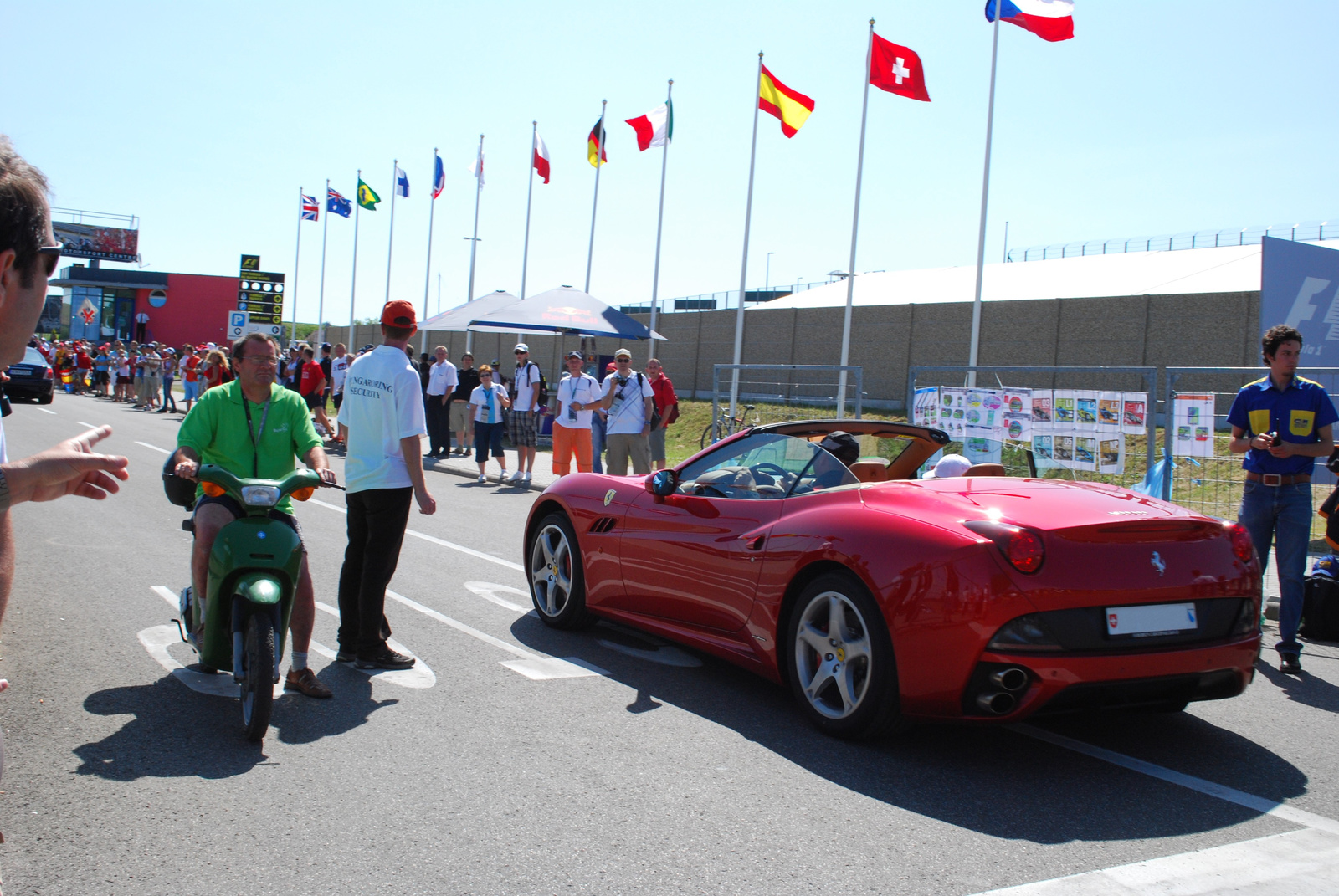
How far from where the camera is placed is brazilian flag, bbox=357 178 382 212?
127ft

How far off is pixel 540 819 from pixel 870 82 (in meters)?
17.1

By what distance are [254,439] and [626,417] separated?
8.41m

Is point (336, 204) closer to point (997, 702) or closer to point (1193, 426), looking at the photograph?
point (1193, 426)

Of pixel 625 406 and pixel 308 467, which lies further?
pixel 625 406

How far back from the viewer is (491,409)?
630 inches

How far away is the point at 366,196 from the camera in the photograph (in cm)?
3875

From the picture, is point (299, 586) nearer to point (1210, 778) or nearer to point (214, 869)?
point (214, 869)

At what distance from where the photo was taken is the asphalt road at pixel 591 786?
3.19m

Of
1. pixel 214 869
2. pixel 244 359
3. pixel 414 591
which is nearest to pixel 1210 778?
pixel 214 869

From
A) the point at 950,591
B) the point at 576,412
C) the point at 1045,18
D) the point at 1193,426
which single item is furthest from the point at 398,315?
the point at 1045,18

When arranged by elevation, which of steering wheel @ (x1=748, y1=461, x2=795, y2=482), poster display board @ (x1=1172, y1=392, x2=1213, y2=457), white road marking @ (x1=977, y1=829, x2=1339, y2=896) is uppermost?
poster display board @ (x1=1172, y1=392, x2=1213, y2=457)

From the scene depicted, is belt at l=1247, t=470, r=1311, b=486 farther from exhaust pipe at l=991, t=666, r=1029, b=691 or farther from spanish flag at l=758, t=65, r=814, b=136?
spanish flag at l=758, t=65, r=814, b=136

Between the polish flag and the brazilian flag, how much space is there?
35.3ft

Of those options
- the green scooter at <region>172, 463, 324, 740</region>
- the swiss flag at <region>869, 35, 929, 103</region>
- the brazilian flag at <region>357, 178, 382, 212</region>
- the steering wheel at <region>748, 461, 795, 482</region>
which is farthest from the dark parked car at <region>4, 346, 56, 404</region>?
the steering wheel at <region>748, 461, 795, 482</region>
